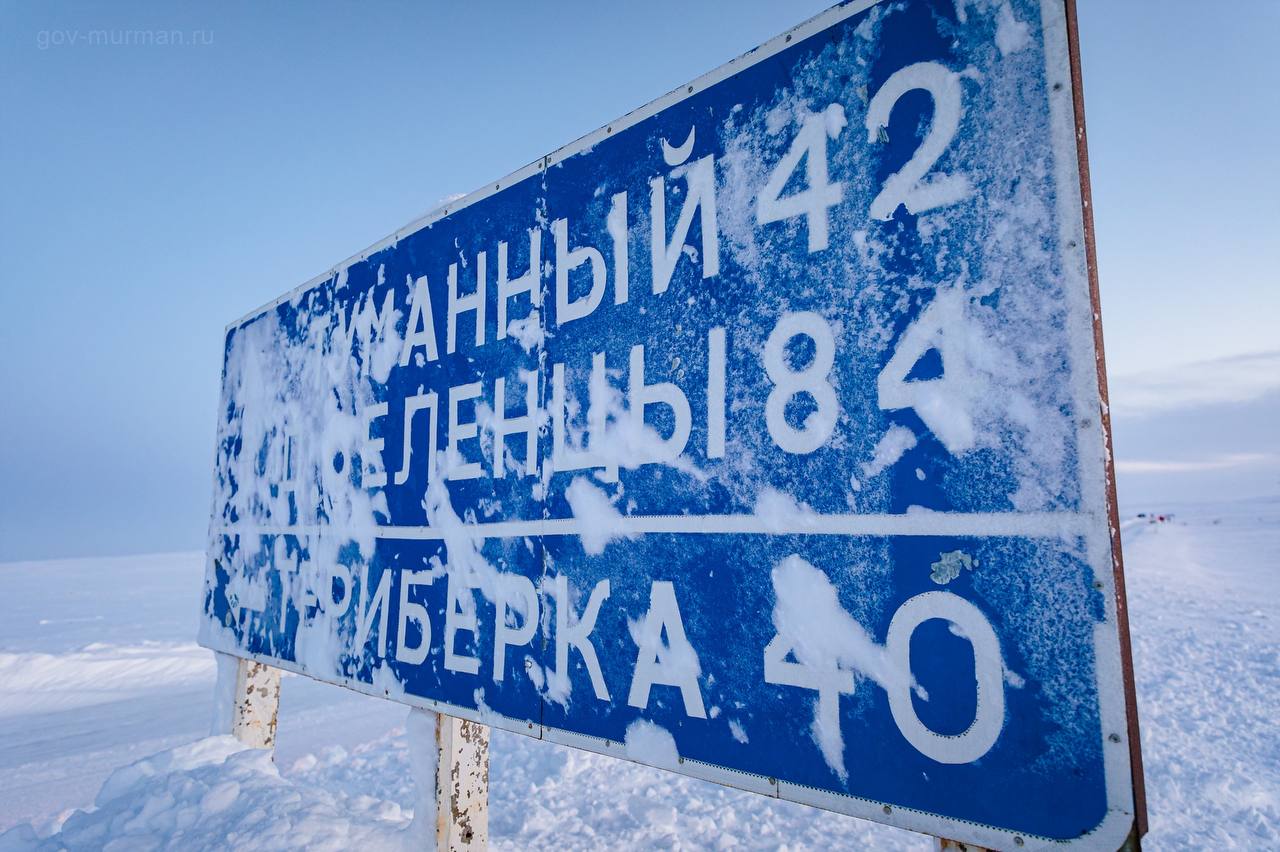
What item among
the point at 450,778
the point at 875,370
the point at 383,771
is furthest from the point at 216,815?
the point at 875,370

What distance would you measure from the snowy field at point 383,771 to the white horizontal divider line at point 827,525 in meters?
1.30

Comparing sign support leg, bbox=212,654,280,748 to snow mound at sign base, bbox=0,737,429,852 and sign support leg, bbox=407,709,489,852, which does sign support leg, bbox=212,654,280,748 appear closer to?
snow mound at sign base, bbox=0,737,429,852

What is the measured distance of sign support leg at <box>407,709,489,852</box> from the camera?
1.98 meters

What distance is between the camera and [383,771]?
13.1ft

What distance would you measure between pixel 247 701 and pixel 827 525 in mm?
3281

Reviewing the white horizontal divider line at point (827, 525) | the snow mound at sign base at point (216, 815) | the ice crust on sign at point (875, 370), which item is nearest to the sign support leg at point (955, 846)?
the ice crust on sign at point (875, 370)

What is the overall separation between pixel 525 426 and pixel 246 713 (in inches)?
101

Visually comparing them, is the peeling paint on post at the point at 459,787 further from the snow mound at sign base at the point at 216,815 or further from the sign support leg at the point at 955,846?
the sign support leg at the point at 955,846

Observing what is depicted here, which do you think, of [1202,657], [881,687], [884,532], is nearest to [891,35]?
[884,532]

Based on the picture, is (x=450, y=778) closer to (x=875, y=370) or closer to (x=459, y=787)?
(x=459, y=787)

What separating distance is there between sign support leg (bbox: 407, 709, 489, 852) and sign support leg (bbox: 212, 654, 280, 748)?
1.54 m

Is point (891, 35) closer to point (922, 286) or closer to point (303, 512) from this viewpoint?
point (922, 286)

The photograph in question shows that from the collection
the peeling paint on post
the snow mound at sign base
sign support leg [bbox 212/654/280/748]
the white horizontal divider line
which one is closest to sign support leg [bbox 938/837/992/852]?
the white horizontal divider line

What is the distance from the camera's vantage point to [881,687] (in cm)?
110
